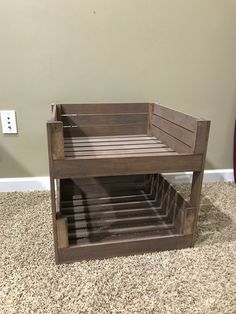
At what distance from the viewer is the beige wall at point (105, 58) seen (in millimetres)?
1132

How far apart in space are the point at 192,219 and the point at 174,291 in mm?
243

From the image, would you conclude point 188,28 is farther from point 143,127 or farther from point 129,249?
point 129,249

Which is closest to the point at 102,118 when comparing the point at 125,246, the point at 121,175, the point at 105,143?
the point at 105,143

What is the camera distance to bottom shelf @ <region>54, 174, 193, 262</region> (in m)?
0.87

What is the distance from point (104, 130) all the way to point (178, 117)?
1.23 ft

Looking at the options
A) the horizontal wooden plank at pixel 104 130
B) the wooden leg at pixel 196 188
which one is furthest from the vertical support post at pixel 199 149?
the horizontal wooden plank at pixel 104 130

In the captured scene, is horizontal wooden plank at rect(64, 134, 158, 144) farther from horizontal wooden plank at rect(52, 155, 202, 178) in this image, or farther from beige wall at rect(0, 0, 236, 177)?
horizontal wooden plank at rect(52, 155, 202, 178)

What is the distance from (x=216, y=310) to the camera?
0.69 m

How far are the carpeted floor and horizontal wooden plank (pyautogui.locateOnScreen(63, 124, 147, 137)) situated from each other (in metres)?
0.40

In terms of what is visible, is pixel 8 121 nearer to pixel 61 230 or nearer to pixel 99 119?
pixel 99 119

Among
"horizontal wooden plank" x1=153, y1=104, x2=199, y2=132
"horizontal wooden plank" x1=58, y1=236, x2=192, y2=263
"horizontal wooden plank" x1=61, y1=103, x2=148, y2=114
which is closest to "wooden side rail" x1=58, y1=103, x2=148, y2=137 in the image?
"horizontal wooden plank" x1=61, y1=103, x2=148, y2=114

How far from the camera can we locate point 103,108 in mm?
1189

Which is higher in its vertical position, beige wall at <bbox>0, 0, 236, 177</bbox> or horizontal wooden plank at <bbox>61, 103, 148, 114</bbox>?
beige wall at <bbox>0, 0, 236, 177</bbox>

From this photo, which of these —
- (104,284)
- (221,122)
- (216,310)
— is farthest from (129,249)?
(221,122)
